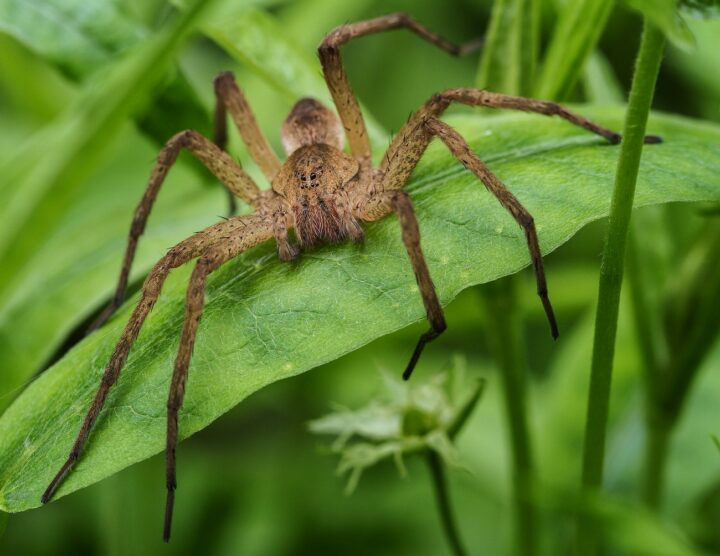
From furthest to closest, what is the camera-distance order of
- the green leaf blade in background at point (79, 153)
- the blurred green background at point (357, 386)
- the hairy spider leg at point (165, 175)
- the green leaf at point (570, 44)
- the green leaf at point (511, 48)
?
the blurred green background at point (357, 386) < the hairy spider leg at point (165, 175) < the green leaf at point (511, 48) < the green leaf at point (570, 44) < the green leaf blade in background at point (79, 153)

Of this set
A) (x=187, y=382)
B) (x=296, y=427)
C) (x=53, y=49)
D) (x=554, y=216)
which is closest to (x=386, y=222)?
(x=554, y=216)

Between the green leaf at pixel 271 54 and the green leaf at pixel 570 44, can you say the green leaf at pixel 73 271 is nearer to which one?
the green leaf at pixel 271 54

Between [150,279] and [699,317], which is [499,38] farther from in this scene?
[150,279]

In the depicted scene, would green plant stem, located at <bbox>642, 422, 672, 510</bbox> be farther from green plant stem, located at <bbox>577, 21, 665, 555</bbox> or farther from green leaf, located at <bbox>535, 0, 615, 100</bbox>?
green leaf, located at <bbox>535, 0, 615, 100</bbox>

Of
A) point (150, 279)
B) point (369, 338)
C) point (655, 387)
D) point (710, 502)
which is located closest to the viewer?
point (369, 338)

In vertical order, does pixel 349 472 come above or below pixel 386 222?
below

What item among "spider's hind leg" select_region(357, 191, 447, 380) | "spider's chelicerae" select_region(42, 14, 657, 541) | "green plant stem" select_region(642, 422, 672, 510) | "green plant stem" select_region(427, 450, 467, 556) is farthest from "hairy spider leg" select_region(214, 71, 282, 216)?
"green plant stem" select_region(642, 422, 672, 510)

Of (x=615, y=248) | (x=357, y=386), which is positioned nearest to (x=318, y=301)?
(x=615, y=248)

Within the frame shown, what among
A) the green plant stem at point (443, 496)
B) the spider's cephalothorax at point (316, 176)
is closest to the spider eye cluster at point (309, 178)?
the spider's cephalothorax at point (316, 176)
